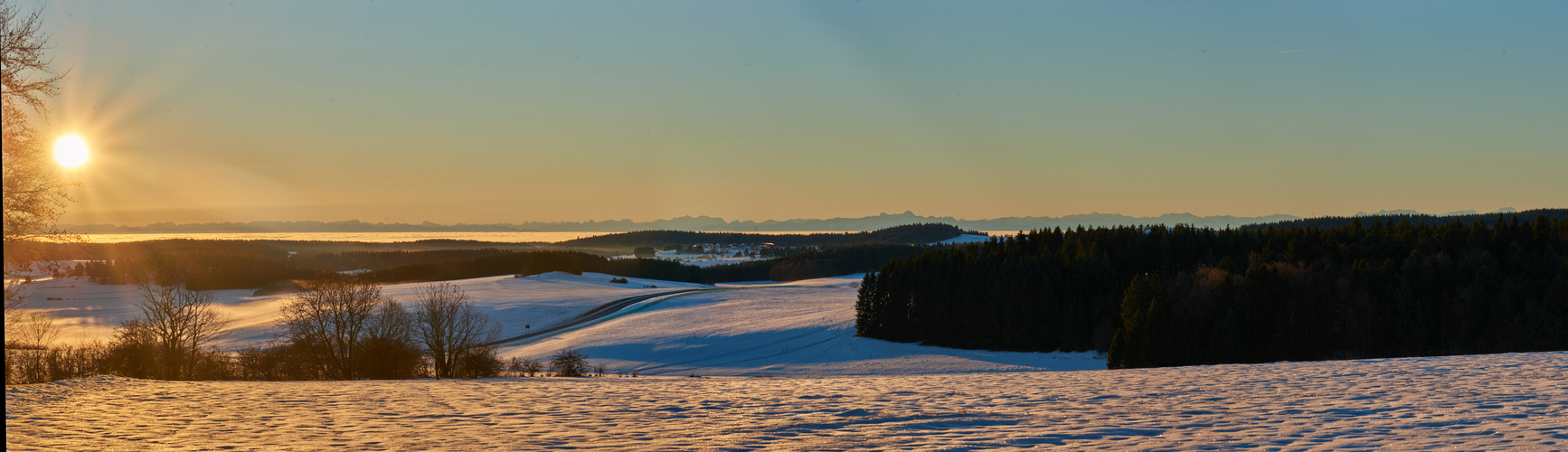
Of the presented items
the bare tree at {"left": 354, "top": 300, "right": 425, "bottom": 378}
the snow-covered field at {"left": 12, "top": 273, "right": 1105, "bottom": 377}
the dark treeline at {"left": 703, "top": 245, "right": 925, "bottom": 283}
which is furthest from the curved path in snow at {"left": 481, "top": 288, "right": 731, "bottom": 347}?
the dark treeline at {"left": 703, "top": 245, "right": 925, "bottom": 283}

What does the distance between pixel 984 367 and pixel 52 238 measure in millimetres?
41723

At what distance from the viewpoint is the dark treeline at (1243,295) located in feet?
171

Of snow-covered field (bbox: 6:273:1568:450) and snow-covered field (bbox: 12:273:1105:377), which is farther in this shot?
snow-covered field (bbox: 12:273:1105:377)

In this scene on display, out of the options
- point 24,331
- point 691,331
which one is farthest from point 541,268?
point 24,331

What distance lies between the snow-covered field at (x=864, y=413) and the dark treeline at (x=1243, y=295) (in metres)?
32.9

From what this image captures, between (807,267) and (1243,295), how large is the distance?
129m

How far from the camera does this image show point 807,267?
180m

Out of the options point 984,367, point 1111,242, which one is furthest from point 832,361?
point 1111,242

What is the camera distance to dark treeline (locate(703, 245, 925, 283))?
178500 mm

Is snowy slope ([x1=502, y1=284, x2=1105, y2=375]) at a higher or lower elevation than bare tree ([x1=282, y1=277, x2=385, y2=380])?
lower

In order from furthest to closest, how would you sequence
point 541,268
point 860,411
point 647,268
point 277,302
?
1. point 647,268
2. point 541,268
3. point 277,302
4. point 860,411

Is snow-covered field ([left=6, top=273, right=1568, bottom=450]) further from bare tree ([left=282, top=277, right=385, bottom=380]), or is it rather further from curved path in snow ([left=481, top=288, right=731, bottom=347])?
curved path in snow ([left=481, top=288, right=731, bottom=347])

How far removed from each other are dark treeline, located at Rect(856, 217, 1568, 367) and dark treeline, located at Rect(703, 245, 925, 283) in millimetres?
94358

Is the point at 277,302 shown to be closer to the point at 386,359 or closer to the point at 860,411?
the point at 386,359
